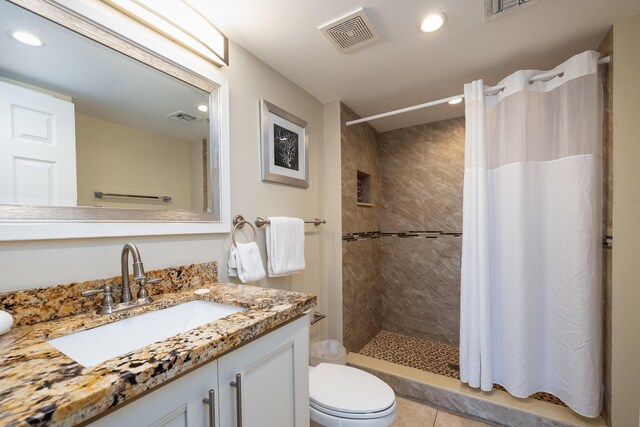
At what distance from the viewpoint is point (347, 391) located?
1257 millimetres

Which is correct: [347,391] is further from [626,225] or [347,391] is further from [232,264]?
[626,225]

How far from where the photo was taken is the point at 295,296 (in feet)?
3.24

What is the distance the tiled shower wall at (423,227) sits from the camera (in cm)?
255

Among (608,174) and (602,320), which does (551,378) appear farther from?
(608,174)

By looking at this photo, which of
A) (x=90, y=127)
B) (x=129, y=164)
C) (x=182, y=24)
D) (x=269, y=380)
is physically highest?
(x=182, y=24)

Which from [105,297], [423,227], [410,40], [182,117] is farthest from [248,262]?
[423,227]

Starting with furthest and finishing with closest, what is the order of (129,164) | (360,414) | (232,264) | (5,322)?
(232,264)
(360,414)
(129,164)
(5,322)

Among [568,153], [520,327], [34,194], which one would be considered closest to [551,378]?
[520,327]

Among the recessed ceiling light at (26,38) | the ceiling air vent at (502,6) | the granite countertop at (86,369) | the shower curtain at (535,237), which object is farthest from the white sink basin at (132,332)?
the ceiling air vent at (502,6)

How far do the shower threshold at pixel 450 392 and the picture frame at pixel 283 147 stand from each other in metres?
1.47

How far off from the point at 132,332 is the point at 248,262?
22.1 inches

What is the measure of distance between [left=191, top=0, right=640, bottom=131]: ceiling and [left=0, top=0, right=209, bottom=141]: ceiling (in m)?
0.41

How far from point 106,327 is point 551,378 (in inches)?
85.0

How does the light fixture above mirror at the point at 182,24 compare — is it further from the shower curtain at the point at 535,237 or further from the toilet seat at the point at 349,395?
the toilet seat at the point at 349,395
